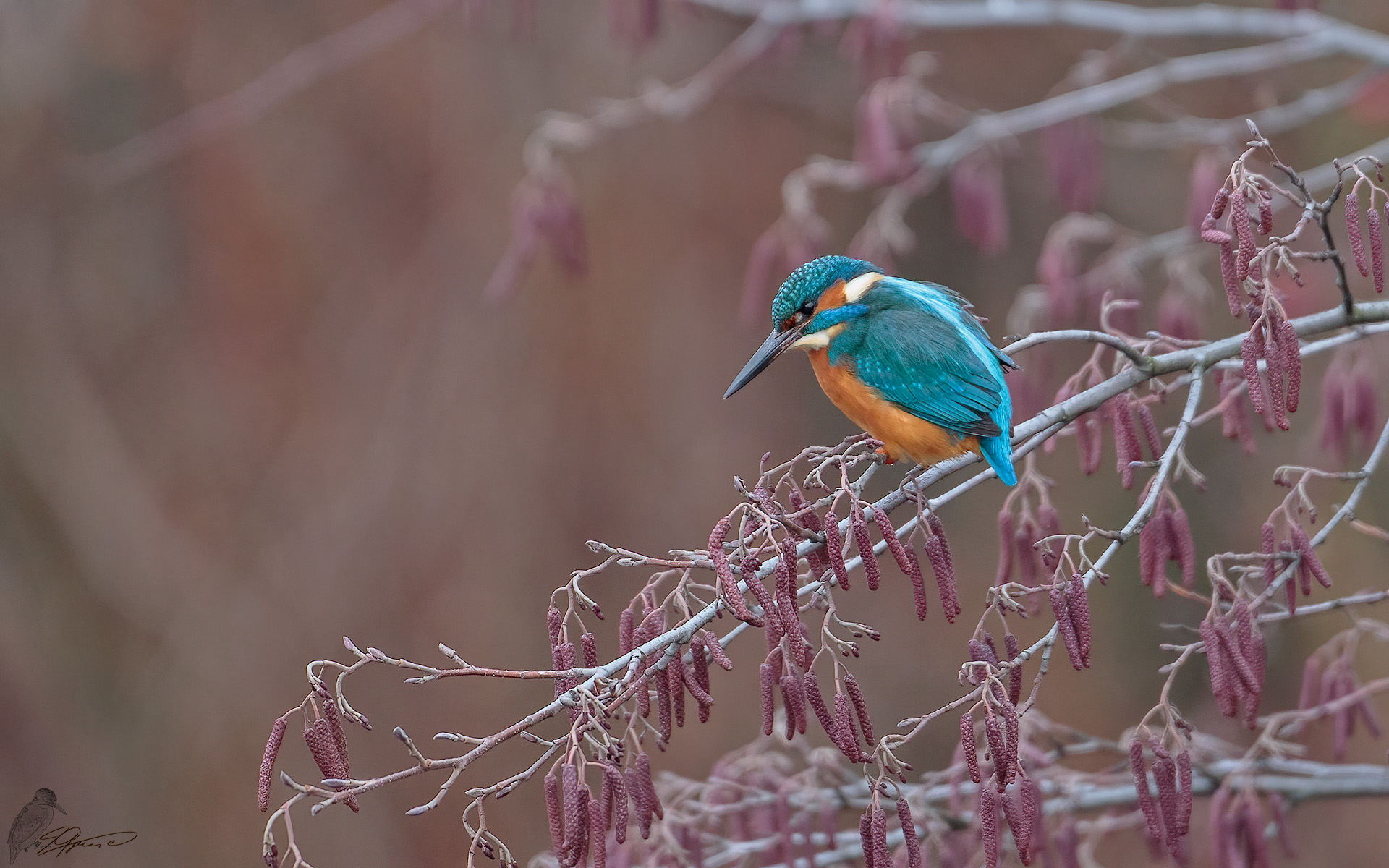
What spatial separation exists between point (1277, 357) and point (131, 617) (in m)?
4.72

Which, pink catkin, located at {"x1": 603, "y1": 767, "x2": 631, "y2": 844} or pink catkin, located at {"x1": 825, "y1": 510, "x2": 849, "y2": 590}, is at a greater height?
pink catkin, located at {"x1": 825, "y1": 510, "x2": 849, "y2": 590}

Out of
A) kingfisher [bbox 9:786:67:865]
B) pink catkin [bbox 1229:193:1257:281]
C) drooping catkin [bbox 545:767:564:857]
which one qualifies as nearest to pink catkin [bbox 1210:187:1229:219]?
pink catkin [bbox 1229:193:1257:281]

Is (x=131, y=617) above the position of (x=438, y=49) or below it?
below

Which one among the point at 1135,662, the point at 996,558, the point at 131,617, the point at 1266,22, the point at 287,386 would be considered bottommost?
the point at 1135,662

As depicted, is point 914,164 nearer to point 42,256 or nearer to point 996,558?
point 996,558

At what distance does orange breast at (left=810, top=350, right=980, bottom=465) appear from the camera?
2113 mm

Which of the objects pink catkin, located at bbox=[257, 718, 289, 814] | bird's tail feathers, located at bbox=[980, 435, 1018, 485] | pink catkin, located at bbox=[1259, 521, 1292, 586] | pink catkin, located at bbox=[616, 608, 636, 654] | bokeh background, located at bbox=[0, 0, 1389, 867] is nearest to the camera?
pink catkin, located at bbox=[257, 718, 289, 814]

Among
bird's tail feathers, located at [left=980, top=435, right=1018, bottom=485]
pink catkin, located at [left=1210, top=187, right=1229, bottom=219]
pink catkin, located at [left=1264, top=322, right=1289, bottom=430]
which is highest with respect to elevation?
pink catkin, located at [left=1210, top=187, right=1229, bottom=219]

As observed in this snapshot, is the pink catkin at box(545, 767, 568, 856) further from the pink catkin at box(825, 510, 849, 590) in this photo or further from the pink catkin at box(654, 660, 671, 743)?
the pink catkin at box(825, 510, 849, 590)

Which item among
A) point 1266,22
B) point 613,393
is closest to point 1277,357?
point 1266,22

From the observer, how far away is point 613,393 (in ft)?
16.2

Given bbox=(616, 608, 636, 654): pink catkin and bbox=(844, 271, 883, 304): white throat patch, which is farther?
bbox=(844, 271, 883, 304): white throat patch

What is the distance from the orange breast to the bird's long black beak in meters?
0.09

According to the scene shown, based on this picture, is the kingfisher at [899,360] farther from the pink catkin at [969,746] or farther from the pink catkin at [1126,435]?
the pink catkin at [969,746]
